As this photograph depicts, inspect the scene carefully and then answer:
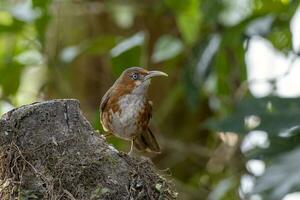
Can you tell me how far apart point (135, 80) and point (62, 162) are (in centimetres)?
186

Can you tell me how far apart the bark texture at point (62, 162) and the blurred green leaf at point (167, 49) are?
2.50 metres

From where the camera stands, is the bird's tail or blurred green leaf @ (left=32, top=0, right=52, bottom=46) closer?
the bird's tail

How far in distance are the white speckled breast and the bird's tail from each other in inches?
3.8

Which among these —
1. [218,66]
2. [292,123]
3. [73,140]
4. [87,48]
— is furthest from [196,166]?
[73,140]

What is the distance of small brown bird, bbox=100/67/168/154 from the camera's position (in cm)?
536

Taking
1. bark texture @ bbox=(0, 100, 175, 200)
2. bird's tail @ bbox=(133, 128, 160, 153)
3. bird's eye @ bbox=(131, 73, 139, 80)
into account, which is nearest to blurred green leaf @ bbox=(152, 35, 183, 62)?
bird's eye @ bbox=(131, 73, 139, 80)

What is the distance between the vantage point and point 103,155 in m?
3.96

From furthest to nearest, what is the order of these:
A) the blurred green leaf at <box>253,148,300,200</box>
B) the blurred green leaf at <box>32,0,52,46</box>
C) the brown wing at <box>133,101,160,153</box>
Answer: the blurred green leaf at <box>32,0,52,46</box>, the brown wing at <box>133,101,160,153</box>, the blurred green leaf at <box>253,148,300,200</box>

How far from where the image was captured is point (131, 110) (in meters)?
5.42

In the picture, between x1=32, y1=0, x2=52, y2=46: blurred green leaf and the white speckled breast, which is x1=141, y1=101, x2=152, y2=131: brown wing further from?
x1=32, y1=0, x2=52, y2=46: blurred green leaf

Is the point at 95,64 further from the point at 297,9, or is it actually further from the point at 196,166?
the point at 297,9

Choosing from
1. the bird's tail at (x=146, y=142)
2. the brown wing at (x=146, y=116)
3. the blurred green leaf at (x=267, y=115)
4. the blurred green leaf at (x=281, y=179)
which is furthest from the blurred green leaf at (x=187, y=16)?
the blurred green leaf at (x=281, y=179)

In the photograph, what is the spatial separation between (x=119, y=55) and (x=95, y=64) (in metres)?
1.66

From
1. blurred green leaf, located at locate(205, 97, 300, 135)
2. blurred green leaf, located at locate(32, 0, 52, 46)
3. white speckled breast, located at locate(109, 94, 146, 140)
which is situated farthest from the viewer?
blurred green leaf, located at locate(32, 0, 52, 46)
